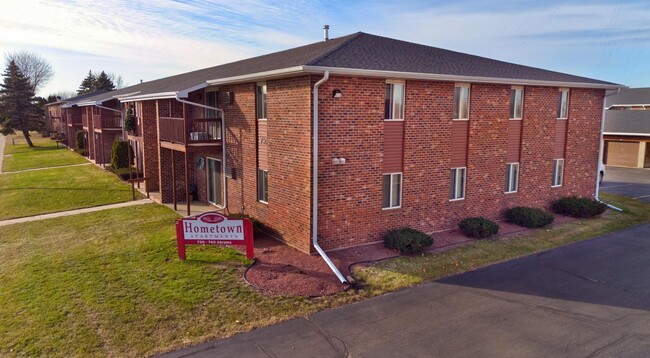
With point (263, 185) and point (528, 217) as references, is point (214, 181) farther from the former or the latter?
point (528, 217)

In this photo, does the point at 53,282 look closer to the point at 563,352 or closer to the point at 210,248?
the point at 210,248

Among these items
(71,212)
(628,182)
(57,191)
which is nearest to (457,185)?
(71,212)

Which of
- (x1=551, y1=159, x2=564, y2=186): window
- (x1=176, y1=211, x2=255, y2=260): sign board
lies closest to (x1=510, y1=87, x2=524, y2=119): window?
(x1=551, y1=159, x2=564, y2=186): window

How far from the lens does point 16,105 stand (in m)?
50.5

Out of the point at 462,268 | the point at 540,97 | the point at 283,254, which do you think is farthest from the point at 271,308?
the point at 540,97

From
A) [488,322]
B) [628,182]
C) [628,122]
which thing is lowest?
[488,322]

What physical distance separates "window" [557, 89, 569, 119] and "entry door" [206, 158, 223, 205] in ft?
43.8

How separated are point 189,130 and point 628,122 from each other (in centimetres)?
3537

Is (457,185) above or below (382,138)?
below

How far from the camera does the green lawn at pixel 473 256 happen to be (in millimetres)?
10883

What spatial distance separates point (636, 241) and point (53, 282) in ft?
55.6

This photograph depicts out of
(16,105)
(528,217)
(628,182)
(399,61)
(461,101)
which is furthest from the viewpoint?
(16,105)

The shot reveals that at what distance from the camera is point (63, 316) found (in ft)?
29.1

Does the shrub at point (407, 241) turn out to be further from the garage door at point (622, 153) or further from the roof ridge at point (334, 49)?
the garage door at point (622, 153)
